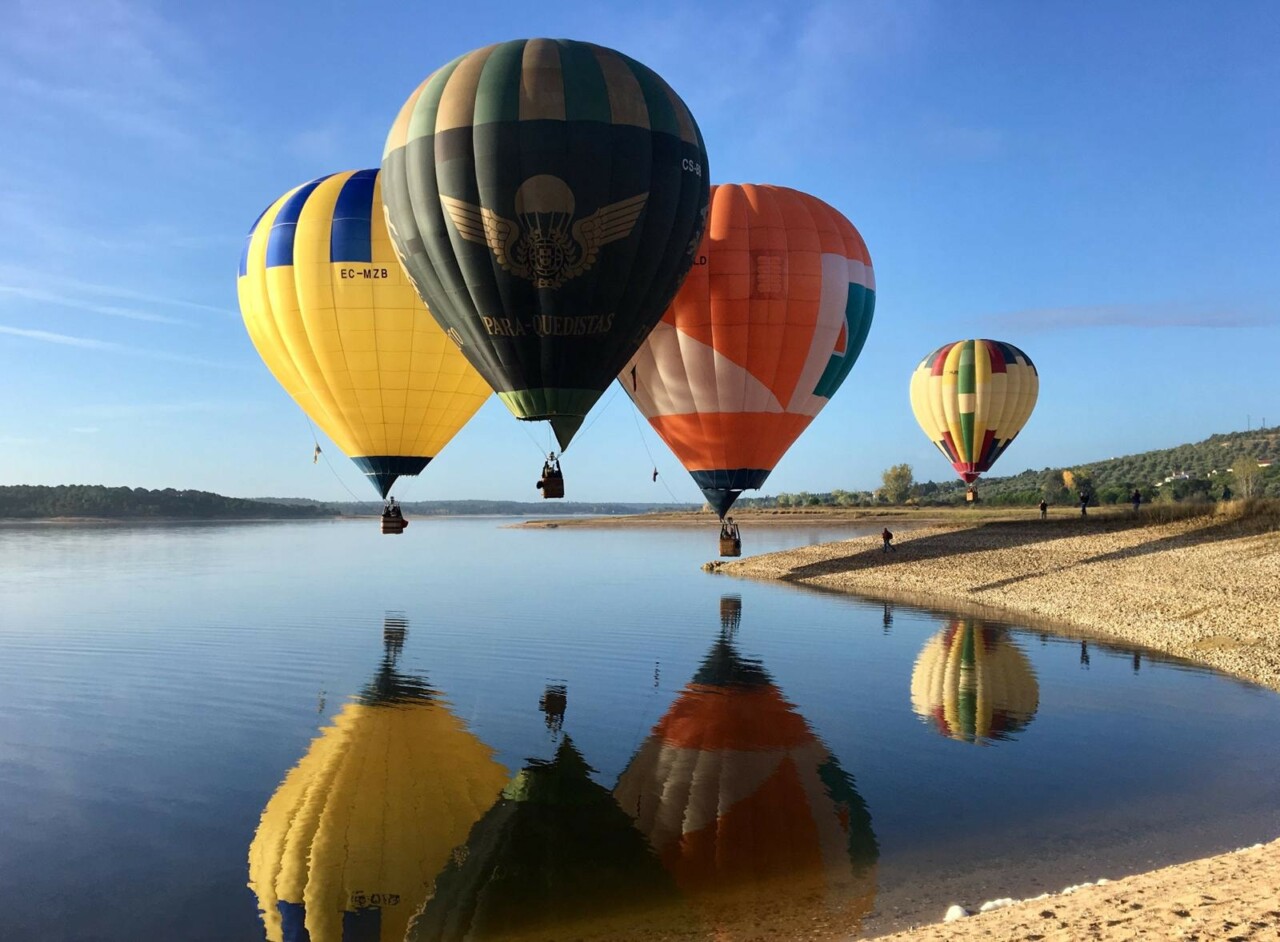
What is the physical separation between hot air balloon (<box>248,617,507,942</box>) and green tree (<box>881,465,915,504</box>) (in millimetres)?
112486

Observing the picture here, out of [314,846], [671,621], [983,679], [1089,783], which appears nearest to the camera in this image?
[314,846]

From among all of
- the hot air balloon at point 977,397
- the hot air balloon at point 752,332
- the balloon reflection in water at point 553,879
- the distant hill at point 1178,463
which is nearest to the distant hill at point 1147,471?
the distant hill at point 1178,463

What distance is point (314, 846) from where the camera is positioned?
11578 mm

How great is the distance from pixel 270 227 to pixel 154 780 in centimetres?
1728

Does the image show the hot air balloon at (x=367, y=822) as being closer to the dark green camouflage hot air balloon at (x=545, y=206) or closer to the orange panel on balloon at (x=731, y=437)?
the dark green camouflage hot air balloon at (x=545, y=206)

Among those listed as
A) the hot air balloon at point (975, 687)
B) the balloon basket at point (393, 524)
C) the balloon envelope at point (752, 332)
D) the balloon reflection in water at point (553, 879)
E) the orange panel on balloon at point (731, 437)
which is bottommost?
the balloon reflection in water at point (553, 879)

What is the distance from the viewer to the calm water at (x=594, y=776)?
10094 millimetres

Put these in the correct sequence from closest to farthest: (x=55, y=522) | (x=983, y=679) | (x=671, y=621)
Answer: (x=983, y=679), (x=671, y=621), (x=55, y=522)

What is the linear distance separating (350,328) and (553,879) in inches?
731

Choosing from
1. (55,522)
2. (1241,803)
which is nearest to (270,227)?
(1241,803)

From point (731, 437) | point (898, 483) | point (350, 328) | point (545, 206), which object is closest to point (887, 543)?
point (731, 437)

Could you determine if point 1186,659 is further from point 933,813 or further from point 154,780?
point 154,780

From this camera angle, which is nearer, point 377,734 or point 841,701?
point 377,734

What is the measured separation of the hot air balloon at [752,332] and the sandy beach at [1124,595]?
31.7 ft
